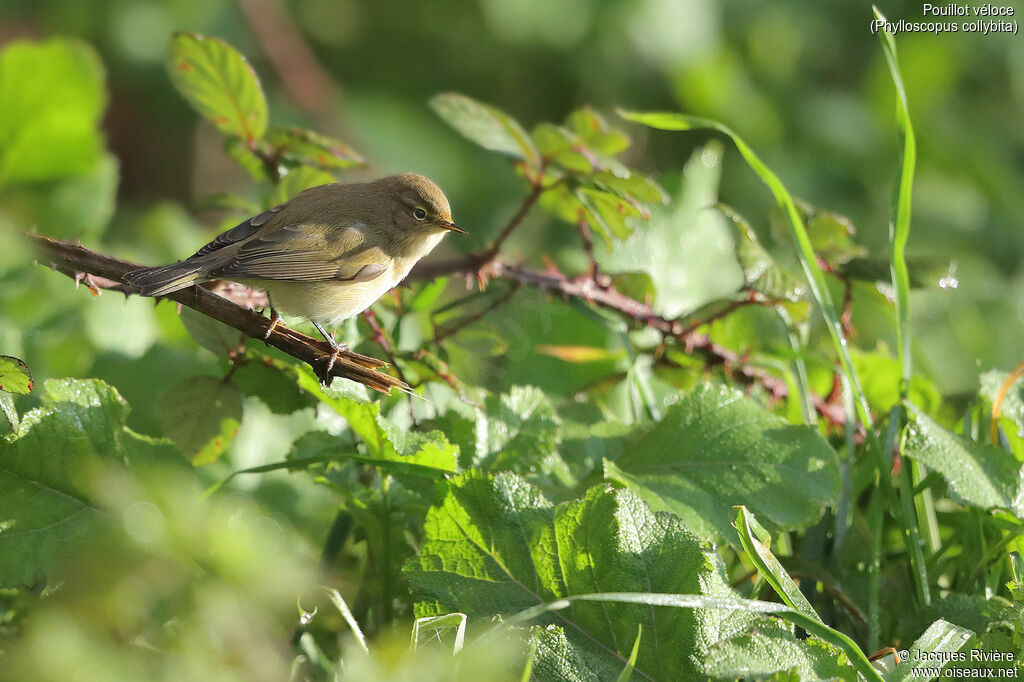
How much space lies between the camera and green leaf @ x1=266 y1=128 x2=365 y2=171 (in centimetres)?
171

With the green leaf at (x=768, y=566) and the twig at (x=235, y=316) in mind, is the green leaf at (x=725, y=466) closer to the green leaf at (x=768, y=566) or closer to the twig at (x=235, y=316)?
the green leaf at (x=768, y=566)

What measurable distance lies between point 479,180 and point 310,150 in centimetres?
305

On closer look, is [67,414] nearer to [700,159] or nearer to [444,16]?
[700,159]

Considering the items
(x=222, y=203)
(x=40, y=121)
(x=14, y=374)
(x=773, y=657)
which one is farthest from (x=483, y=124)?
(x=40, y=121)

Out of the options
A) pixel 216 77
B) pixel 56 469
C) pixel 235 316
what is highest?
pixel 216 77

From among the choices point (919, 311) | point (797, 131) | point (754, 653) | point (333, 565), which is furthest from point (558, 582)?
point (797, 131)

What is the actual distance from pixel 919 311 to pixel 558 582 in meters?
2.06

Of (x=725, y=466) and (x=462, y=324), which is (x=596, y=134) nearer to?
(x=462, y=324)

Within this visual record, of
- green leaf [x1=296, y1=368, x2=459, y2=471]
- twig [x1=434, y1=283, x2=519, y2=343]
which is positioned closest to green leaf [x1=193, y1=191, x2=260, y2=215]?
twig [x1=434, y1=283, x2=519, y2=343]

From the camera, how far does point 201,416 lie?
1439mm

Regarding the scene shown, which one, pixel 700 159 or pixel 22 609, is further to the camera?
pixel 700 159

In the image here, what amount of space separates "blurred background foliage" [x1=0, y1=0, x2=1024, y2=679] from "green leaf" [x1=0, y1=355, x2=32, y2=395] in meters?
0.20

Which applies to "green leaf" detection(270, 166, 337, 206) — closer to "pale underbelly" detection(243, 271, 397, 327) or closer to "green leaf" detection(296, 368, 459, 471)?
"pale underbelly" detection(243, 271, 397, 327)

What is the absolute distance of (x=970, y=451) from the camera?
1.44 meters
